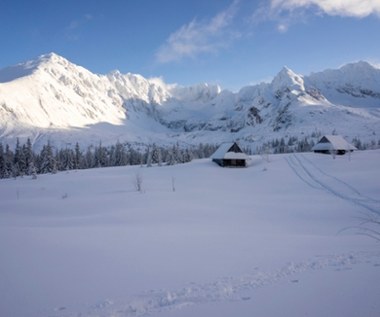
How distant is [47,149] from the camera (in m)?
80.5

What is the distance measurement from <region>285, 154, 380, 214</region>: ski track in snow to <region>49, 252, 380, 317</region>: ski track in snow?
21.9 metres

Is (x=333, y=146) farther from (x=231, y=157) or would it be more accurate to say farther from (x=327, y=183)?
(x=327, y=183)

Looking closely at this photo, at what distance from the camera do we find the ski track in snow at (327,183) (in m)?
32.9

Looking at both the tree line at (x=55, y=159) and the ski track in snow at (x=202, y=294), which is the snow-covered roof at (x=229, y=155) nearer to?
the tree line at (x=55, y=159)

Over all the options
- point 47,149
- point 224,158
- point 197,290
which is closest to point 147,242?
point 197,290

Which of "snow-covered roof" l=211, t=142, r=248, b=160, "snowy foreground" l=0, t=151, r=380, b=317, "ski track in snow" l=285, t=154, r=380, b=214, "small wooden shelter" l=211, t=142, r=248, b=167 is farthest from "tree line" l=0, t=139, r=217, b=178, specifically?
"snowy foreground" l=0, t=151, r=380, b=317

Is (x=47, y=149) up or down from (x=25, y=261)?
up

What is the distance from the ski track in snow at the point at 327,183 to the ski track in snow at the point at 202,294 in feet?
71.7

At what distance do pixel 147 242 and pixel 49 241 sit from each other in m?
4.44

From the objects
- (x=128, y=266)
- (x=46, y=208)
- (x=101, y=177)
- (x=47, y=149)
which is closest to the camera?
(x=128, y=266)

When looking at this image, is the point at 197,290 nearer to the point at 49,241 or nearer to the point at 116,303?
the point at 116,303

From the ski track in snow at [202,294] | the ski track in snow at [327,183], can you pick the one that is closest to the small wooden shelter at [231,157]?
the ski track in snow at [327,183]

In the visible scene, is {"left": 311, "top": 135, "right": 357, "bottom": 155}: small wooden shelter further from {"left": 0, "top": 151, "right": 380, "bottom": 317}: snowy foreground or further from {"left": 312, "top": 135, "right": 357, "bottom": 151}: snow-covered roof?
{"left": 0, "top": 151, "right": 380, "bottom": 317}: snowy foreground

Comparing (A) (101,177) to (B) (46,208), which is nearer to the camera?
(B) (46,208)
